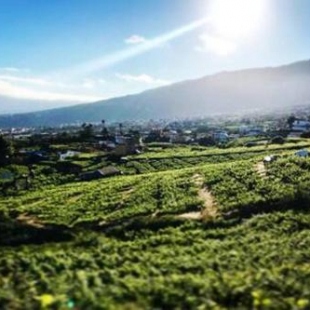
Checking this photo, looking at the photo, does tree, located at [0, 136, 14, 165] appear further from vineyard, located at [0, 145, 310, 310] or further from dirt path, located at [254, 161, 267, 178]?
dirt path, located at [254, 161, 267, 178]

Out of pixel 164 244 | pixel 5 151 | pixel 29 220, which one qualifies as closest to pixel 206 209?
pixel 164 244

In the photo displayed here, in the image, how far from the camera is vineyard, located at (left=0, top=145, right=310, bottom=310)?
28.5 m

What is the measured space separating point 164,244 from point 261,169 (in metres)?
32.8

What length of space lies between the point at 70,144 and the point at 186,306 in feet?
349

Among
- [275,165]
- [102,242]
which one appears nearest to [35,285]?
[102,242]

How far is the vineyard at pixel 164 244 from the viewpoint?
28.5 meters

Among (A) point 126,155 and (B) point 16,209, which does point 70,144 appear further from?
(B) point 16,209

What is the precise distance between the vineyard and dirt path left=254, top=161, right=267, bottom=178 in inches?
33.1

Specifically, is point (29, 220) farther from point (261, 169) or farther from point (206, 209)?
point (261, 169)

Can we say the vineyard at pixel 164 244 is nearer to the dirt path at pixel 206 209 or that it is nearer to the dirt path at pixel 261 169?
the dirt path at pixel 206 209

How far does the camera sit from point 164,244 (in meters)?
41.2

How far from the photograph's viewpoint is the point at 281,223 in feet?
150

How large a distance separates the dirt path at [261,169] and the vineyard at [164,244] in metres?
0.84

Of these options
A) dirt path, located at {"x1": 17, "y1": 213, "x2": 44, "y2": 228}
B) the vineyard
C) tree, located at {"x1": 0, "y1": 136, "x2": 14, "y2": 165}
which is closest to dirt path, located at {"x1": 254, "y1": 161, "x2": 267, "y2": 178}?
the vineyard
